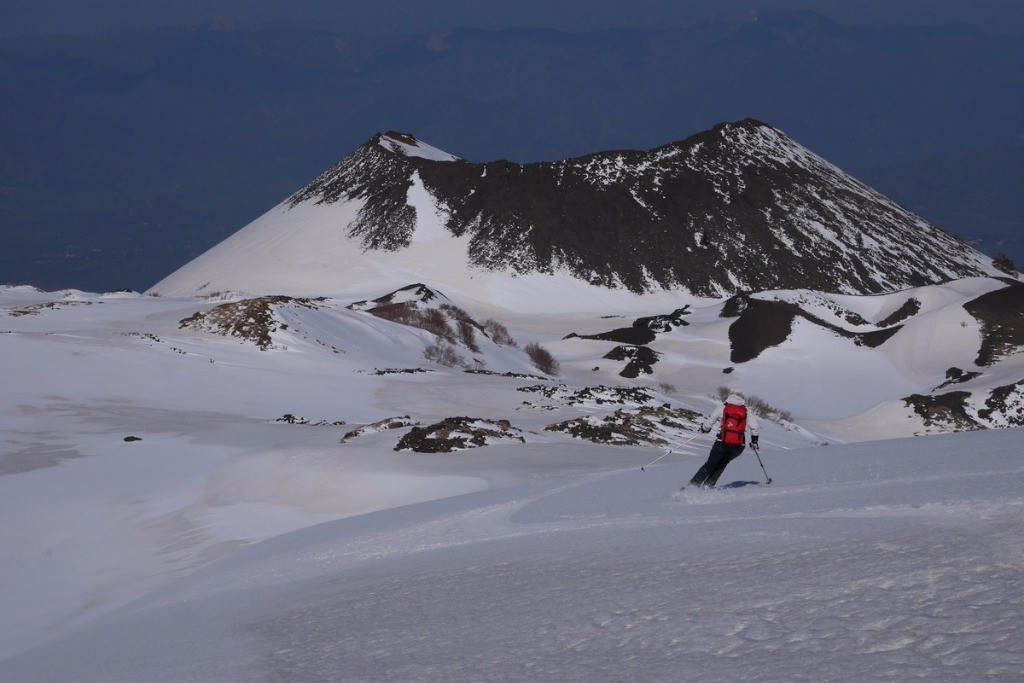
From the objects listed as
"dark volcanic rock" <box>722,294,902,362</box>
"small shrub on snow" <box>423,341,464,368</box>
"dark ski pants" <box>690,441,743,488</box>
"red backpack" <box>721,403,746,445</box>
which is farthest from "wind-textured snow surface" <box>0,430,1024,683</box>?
"dark volcanic rock" <box>722,294,902,362</box>

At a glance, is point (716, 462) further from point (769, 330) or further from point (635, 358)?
point (769, 330)

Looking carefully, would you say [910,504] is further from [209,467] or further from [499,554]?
[209,467]

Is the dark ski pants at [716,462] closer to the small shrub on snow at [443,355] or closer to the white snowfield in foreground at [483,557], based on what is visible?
the white snowfield in foreground at [483,557]

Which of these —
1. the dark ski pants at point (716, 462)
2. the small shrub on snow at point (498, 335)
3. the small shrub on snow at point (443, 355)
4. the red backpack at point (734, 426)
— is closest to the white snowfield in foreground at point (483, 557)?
the dark ski pants at point (716, 462)

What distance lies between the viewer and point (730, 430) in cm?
1126

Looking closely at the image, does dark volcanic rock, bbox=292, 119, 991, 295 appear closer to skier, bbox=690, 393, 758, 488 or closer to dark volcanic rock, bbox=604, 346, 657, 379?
dark volcanic rock, bbox=604, 346, 657, 379

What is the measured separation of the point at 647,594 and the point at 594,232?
356 feet

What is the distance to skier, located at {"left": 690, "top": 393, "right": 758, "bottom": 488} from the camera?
1125 centimetres

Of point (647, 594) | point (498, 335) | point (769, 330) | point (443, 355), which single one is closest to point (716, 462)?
point (647, 594)

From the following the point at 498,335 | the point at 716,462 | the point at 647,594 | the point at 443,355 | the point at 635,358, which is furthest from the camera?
the point at 498,335

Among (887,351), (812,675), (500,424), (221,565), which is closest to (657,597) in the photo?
(812,675)

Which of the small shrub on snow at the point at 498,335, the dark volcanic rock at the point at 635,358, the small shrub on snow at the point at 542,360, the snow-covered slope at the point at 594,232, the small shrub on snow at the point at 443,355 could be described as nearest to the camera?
the small shrub on snow at the point at 443,355

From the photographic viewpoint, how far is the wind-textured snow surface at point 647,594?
19.1 feet

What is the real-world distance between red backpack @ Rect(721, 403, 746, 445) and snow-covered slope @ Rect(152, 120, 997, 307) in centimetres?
8840
